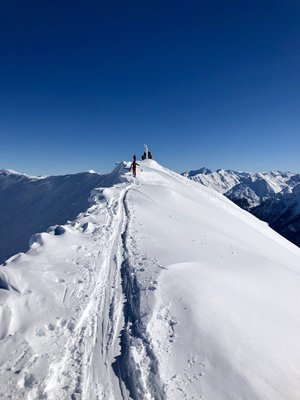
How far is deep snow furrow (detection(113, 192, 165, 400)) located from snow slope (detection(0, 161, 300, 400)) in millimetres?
28

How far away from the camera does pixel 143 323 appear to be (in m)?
9.62

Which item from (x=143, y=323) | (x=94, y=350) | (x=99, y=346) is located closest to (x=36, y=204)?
(x=143, y=323)

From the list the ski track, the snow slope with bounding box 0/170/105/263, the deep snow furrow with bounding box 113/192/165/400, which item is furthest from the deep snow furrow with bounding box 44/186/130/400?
the snow slope with bounding box 0/170/105/263

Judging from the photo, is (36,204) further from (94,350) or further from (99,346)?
(94,350)

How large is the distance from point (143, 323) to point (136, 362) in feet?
5.25

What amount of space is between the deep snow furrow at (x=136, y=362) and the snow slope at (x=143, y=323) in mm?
28

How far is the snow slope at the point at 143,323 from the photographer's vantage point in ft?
24.4

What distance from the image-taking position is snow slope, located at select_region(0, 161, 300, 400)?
7.44 metres

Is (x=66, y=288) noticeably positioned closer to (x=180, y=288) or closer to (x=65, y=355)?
(x=65, y=355)

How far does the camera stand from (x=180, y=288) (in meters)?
11.8

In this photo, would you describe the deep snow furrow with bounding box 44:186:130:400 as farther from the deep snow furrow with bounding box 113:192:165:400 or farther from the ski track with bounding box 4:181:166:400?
the deep snow furrow with bounding box 113:192:165:400

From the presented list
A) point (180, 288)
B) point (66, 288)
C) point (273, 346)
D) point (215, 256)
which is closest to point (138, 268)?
point (180, 288)

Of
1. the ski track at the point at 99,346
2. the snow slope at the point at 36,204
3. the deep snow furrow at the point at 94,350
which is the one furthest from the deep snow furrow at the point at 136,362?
the snow slope at the point at 36,204

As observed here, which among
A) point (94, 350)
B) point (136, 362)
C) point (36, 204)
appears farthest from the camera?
point (36, 204)
